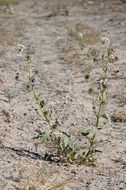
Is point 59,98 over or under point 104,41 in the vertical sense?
under

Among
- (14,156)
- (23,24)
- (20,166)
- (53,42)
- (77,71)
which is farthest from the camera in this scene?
(23,24)

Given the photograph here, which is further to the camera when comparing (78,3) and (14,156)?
(78,3)

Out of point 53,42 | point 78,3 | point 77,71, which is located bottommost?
point 77,71

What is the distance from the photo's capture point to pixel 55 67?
7.30 metres

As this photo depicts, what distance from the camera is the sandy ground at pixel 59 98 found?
342 cm

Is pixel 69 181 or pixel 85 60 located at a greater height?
pixel 85 60

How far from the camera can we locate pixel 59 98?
5.51 m

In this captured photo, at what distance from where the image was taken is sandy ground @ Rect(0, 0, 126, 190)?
3.42 m

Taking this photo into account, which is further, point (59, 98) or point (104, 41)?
point (59, 98)

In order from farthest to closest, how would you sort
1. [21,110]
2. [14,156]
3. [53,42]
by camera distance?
[53,42], [21,110], [14,156]

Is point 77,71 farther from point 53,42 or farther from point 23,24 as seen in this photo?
point 23,24

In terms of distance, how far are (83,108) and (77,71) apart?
77.1 inches

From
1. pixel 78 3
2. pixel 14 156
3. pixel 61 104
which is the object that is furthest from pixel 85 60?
pixel 78 3

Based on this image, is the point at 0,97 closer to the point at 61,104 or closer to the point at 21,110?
the point at 21,110
